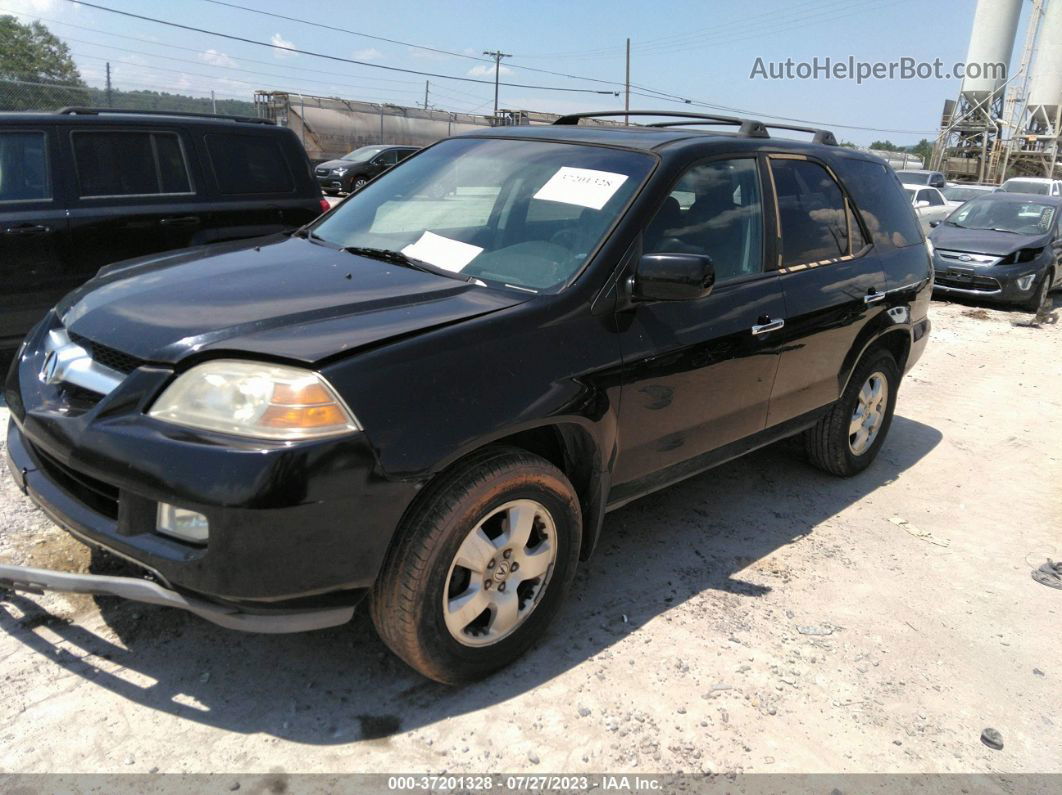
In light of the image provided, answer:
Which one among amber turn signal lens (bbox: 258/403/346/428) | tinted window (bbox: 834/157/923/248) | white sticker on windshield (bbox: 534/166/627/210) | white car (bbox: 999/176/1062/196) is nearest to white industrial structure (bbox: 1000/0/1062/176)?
white car (bbox: 999/176/1062/196)

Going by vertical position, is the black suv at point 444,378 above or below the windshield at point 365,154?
below

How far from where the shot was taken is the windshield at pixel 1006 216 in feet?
38.3

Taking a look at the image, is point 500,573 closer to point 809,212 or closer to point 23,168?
point 809,212

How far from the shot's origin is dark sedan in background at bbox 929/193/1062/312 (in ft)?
35.4

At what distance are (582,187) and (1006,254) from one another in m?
9.94

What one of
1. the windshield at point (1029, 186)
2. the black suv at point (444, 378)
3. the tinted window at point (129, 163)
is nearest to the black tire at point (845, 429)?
the black suv at point (444, 378)

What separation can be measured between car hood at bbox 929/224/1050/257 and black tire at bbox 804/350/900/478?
7.54 meters

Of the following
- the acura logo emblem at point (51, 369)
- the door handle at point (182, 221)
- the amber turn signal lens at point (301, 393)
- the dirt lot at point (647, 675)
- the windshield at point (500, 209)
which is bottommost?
the dirt lot at point (647, 675)

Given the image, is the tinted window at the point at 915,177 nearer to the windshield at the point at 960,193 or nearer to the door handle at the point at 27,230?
→ the windshield at the point at 960,193

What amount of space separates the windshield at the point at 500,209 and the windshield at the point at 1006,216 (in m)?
10.8

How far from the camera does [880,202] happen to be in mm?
4648

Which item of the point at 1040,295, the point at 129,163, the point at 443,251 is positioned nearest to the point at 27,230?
the point at 129,163

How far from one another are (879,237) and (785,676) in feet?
8.92

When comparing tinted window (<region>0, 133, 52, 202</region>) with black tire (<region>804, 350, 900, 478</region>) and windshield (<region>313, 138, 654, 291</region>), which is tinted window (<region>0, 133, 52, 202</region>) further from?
black tire (<region>804, 350, 900, 478</region>)
